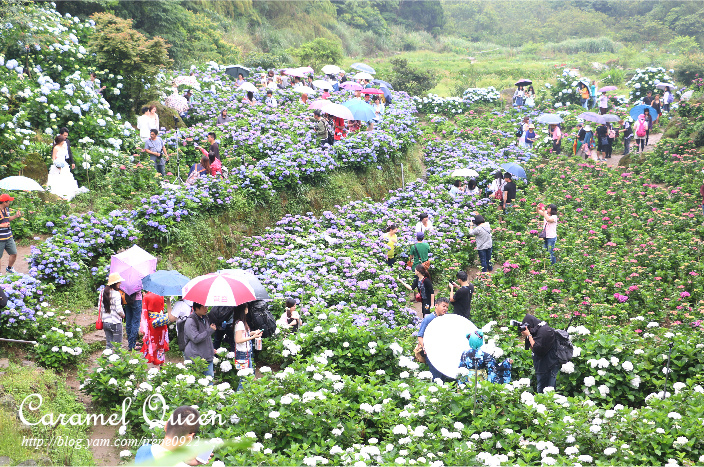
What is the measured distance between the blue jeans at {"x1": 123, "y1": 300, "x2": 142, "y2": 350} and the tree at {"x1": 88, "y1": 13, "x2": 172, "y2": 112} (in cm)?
930

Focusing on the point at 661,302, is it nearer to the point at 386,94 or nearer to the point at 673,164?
the point at 673,164

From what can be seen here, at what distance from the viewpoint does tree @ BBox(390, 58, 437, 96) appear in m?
28.9

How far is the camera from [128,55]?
51.5 feet

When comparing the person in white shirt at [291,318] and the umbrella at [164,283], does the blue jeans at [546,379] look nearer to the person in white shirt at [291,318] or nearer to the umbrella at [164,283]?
the person in white shirt at [291,318]

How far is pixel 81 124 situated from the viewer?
13188 millimetres

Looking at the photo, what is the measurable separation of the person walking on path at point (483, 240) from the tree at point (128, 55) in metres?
9.44

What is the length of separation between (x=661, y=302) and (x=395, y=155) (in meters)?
9.48

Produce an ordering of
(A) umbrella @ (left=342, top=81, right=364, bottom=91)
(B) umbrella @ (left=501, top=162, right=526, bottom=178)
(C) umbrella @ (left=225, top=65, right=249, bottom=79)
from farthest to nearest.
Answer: (C) umbrella @ (left=225, top=65, right=249, bottom=79) → (A) umbrella @ (left=342, top=81, right=364, bottom=91) → (B) umbrella @ (left=501, top=162, right=526, bottom=178)

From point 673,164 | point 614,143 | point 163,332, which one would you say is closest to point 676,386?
point 163,332

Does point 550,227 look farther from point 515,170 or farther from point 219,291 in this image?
point 219,291

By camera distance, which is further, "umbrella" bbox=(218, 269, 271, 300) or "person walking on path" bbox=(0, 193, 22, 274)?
"person walking on path" bbox=(0, 193, 22, 274)

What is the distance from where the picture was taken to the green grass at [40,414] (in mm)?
5566

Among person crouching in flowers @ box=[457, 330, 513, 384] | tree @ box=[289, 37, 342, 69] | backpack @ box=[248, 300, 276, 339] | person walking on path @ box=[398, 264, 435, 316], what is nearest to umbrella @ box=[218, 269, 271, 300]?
backpack @ box=[248, 300, 276, 339]

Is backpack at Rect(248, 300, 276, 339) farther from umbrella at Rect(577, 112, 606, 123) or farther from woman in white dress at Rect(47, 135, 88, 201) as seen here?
umbrella at Rect(577, 112, 606, 123)
